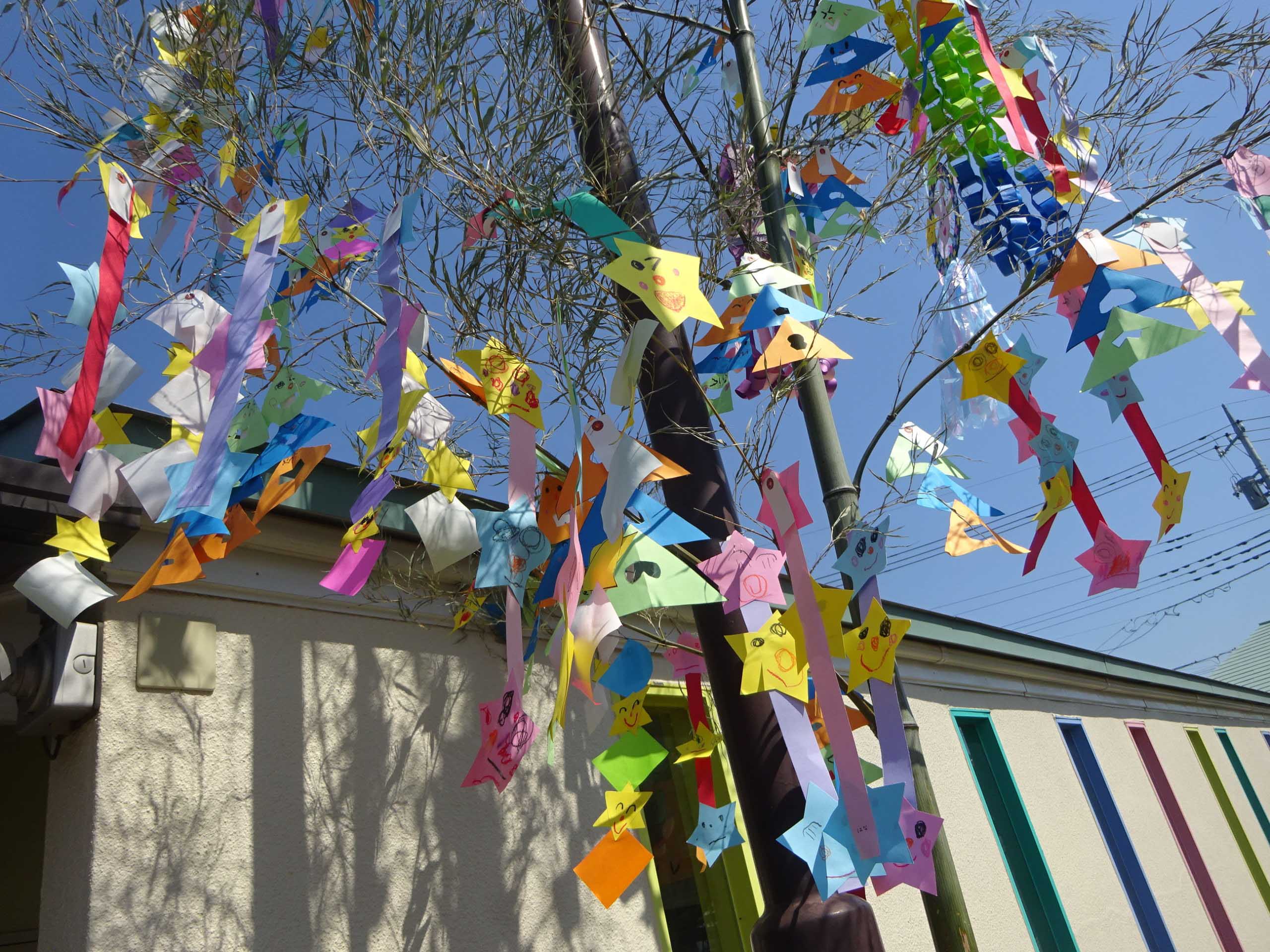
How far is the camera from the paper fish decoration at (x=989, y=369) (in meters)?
2.41

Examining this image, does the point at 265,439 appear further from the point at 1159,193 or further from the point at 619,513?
the point at 1159,193

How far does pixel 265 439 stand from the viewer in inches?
97.0

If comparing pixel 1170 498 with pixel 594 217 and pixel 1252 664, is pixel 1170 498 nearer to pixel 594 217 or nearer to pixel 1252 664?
pixel 594 217

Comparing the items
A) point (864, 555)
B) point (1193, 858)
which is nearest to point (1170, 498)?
point (864, 555)

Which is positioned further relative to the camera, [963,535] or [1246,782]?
[1246,782]

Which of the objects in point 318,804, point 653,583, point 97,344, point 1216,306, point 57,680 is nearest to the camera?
point 653,583

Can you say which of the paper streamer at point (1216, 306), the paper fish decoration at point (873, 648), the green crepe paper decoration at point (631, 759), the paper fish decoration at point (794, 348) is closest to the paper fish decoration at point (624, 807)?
the green crepe paper decoration at point (631, 759)

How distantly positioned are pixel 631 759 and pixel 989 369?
1.40 meters

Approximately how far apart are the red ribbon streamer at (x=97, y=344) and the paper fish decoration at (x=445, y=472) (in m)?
0.78

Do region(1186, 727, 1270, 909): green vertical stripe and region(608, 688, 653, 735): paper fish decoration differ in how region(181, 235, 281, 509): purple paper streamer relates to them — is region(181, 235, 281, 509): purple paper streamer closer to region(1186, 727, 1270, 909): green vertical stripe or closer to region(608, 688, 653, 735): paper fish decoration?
region(608, 688, 653, 735): paper fish decoration

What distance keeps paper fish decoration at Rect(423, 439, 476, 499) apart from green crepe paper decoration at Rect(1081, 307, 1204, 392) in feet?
5.31

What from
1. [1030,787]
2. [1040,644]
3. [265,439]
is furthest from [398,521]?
[1040,644]

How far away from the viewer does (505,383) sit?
7.29ft

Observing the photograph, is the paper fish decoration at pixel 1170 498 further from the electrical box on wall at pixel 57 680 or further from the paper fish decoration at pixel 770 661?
the electrical box on wall at pixel 57 680
